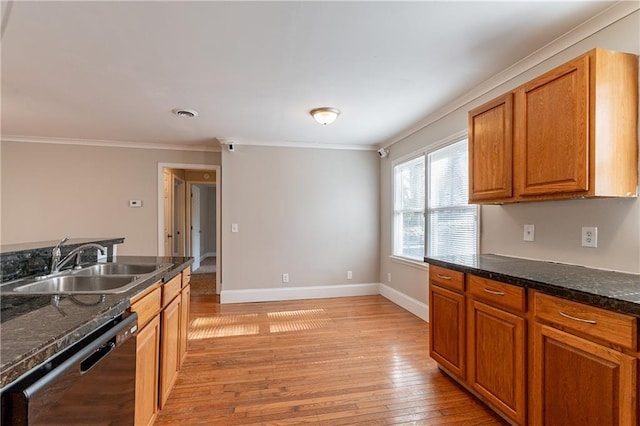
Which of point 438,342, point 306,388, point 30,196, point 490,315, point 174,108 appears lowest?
point 306,388

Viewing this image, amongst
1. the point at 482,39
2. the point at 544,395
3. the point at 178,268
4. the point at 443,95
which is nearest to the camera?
the point at 544,395

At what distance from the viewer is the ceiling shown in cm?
178

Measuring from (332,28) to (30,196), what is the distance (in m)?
4.99

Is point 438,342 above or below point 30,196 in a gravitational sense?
below

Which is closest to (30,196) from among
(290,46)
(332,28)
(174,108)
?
(174,108)

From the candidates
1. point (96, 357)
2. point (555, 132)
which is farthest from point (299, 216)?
point (96, 357)

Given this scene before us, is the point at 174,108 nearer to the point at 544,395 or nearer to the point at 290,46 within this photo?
the point at 290,46

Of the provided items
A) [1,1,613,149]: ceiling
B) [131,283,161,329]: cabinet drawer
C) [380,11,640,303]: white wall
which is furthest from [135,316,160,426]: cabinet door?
[380,11,640,303]: white wall

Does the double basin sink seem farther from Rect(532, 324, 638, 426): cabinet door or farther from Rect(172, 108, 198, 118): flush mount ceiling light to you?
Rect(532, 324, 638, 426): cabinet door

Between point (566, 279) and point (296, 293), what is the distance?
3653 millimetres

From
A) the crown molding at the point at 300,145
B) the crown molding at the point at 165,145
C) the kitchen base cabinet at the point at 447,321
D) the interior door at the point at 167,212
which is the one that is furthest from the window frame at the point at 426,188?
the interior door at the point at 167,212

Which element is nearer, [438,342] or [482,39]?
[482,39]

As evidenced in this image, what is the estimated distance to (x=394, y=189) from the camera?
15.1 ft

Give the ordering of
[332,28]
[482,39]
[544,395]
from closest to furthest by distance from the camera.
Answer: [544,395] < [332,28] < [482,39]
